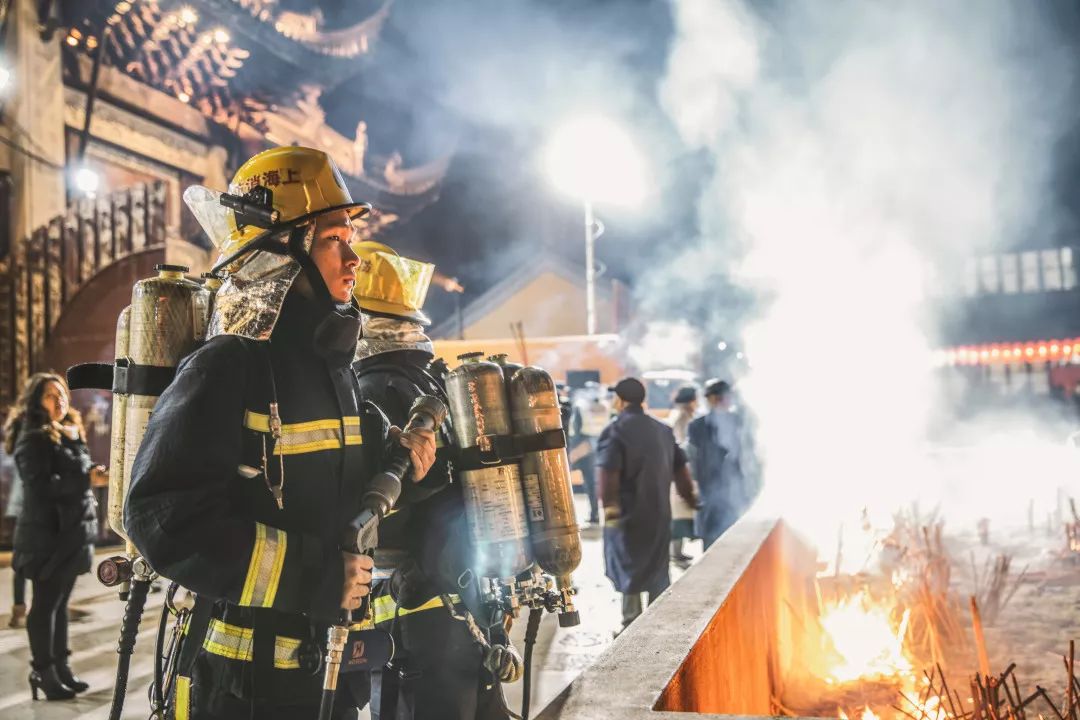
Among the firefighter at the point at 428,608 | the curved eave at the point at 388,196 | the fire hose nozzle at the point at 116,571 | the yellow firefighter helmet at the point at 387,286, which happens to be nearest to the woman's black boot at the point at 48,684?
the firefighter at the point at 428,608

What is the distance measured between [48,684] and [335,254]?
13.9 feet

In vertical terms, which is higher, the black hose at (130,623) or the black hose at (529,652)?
the black hose at (130,623)

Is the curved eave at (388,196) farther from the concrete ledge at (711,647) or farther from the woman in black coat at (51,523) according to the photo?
the concrete ledge at (711,647)

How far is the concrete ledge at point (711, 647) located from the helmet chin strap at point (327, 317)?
1123 millimetres

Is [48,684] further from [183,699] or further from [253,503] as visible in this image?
[253,503]

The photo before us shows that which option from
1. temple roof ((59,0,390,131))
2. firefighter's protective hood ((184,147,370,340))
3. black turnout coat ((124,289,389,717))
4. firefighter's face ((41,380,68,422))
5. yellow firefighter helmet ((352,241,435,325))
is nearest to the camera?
black turnout coat ((124,289,389,717))

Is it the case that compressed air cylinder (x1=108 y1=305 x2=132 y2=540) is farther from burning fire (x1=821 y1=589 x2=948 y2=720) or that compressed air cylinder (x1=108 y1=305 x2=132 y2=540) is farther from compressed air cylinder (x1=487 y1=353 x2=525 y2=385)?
burning fire (x1=821 y1=589 x2=948 y2=720)

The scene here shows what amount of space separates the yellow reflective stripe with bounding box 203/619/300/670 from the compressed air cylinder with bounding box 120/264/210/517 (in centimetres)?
61

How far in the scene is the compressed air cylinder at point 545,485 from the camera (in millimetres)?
2836

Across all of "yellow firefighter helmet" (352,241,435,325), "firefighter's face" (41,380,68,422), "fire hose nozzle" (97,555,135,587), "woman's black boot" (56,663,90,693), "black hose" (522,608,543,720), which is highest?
"yellow firefighter helmet" (352,241,435,325)

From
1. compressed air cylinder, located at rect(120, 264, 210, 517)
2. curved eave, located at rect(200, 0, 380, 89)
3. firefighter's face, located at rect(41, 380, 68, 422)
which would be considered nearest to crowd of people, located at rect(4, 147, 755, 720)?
compressed air cylinder, located at rect(120, 264, 210, 517)

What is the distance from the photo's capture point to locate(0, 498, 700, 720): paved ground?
4980 mm

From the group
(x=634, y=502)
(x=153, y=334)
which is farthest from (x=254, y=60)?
(x=153, y=334)

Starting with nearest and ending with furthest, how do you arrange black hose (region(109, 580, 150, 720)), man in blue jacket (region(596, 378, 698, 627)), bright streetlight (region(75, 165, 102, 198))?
black hose (region(109, 580, 150, 720)) < man in blue jacket (region(596, 378, 698, 627)) < bright streetlight (region(75, 165, 102, 198))
